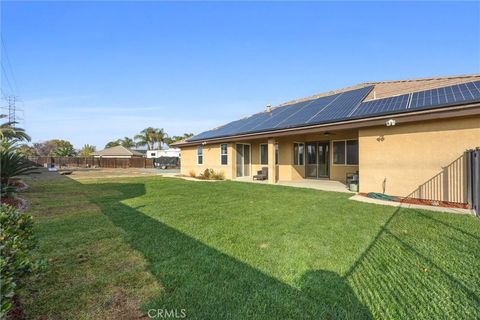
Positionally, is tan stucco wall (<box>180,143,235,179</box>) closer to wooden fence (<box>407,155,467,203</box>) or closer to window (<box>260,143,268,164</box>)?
window (<box>260,143,268,164</box>)

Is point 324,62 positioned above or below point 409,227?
above

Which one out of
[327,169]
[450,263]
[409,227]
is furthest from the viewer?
[327,169]

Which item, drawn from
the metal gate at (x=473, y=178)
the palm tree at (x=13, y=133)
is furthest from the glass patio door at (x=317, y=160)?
the palm tree at (x=13, y=133)

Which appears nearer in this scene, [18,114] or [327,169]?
[327,169]

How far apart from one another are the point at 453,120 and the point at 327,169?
7860 millimetres

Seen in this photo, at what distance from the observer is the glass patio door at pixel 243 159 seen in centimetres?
1786

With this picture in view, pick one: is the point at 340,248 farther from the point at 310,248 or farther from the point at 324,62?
the point at 324,62

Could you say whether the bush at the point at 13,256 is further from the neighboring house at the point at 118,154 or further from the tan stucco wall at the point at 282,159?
the neighboring house at the point at 118,154

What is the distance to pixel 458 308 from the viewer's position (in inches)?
106

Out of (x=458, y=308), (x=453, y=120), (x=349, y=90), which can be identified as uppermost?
(x=349, y=90)

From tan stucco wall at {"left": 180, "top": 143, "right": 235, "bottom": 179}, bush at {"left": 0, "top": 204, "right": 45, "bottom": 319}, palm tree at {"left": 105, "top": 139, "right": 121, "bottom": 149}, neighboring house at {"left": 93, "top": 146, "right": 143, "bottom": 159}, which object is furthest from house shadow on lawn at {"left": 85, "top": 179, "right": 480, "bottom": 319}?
palm tree at {"left": 105, "top": 139, "right": 121, "bottom": 149}

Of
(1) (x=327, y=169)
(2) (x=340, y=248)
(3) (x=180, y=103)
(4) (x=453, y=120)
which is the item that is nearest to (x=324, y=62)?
(1) (x=327, y=169)

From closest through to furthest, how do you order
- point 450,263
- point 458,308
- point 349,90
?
point 458,308 < point 450,263 < point 349,90

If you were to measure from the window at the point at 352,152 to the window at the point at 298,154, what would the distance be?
10.1 feet
